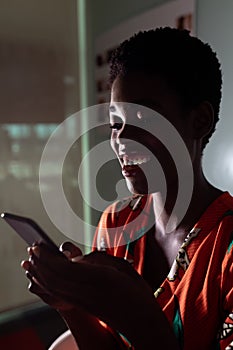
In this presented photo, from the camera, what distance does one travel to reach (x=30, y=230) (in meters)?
0.50

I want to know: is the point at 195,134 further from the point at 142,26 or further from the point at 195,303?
the point at 142,26

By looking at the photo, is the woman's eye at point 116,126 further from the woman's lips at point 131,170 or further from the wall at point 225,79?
the wall at point 225,79

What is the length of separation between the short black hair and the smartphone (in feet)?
0.83

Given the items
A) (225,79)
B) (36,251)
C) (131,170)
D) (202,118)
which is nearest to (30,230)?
(36,251)

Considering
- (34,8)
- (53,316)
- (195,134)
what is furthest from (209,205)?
(34,8)

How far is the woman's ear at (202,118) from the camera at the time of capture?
592mm

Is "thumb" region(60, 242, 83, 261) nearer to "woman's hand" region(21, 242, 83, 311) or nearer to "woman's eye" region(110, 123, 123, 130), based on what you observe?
"woman's hand" region(21, 242, 83, 311)

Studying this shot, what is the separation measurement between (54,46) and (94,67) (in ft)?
0.65

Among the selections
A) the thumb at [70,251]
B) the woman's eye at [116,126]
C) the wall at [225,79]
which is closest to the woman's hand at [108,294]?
the thumb at [70,251]

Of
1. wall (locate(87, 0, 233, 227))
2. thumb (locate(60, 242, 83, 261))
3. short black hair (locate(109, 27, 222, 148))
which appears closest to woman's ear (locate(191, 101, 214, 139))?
short black hair (locate(109, 27, 222, 148))

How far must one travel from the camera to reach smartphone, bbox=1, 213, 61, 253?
49 cm

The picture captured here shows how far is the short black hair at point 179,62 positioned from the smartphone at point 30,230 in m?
0.25

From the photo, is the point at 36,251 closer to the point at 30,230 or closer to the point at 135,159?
the point at 30,230

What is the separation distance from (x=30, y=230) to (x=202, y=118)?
29 cm
